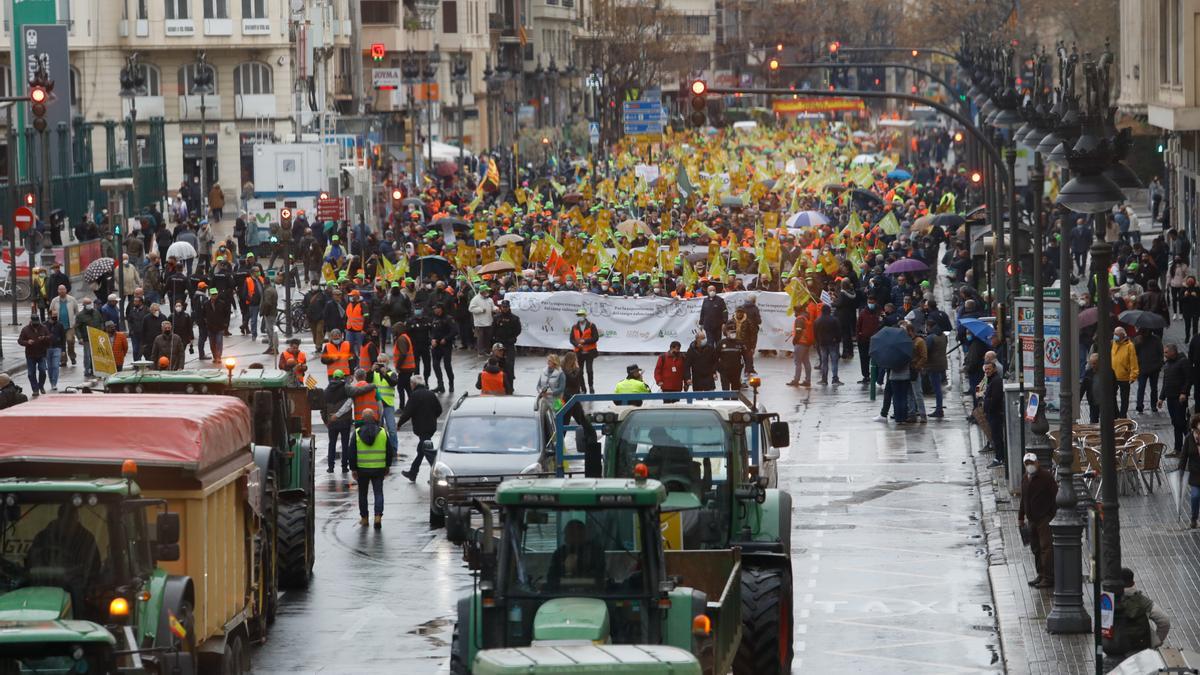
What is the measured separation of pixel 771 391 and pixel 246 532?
63.7 ft

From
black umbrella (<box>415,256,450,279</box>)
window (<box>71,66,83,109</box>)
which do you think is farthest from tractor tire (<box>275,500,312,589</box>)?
window (<box>71,66,83,109</box>)

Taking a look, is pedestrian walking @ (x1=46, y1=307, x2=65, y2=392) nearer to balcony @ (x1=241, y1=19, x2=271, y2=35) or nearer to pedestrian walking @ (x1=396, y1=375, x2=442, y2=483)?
pedestrian walking @ (x1=396, y1=375, x2=442, y2=483)

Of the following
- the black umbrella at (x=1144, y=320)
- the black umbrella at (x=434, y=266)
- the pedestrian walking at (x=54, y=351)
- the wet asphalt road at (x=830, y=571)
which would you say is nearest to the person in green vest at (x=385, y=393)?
Answer: the wet asphalt road at (x=830, y=571)

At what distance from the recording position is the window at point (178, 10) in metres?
84.5

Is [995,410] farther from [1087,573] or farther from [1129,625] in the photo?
[1129,625]

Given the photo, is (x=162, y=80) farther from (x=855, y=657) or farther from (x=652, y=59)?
(x=855, y=657)

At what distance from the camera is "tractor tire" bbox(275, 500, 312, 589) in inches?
821

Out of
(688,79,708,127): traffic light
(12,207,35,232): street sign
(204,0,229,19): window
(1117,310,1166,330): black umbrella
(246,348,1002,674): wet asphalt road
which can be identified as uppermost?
(204,0,229,19): window

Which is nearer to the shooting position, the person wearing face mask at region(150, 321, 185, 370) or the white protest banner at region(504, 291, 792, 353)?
the person wearing face mask at region(150, 321, 185, 370)

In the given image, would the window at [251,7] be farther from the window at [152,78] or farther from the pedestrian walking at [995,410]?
the pedestrian walking at [995,410]

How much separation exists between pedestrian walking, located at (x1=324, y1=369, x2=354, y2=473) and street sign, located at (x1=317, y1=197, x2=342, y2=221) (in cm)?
3254

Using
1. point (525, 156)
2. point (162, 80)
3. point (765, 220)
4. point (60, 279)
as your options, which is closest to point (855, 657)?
point (60, 279)

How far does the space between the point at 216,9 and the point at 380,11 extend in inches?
764

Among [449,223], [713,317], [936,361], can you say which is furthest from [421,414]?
[449,223]
